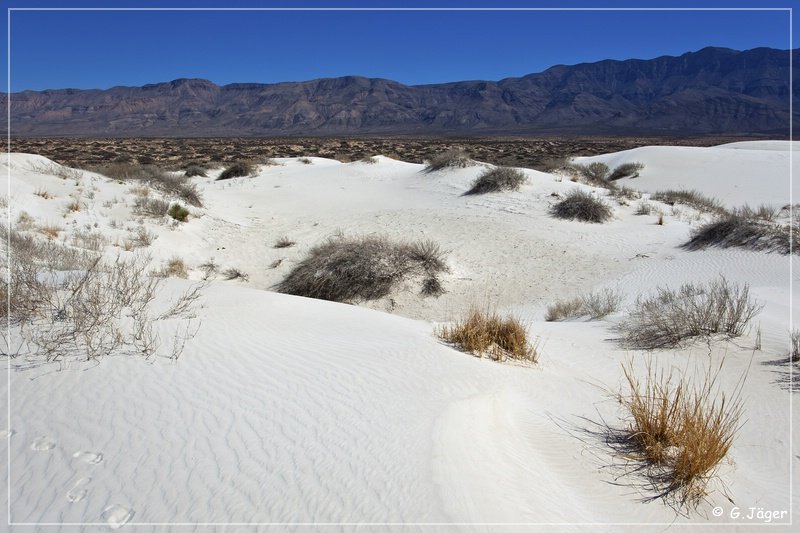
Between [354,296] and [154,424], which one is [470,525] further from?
[354,296]

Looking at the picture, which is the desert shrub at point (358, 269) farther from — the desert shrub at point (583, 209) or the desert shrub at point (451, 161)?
the desert shrub at point (451, 161)

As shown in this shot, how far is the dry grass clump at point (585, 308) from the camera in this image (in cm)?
745

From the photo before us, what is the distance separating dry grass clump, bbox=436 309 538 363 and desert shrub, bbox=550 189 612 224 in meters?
9.44

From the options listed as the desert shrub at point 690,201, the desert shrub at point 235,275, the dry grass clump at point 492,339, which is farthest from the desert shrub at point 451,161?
the dry grass clump at point 492,339

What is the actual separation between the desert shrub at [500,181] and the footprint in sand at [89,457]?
1477 cm

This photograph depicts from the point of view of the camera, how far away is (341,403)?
342cm

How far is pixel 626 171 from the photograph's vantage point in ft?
89.2

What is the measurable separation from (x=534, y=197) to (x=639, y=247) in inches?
178

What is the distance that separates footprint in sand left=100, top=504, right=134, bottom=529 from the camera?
2311 mm

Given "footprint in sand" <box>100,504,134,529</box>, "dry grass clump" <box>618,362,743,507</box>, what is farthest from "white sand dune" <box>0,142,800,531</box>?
"dry grass clump" <box>618,362,743,507</box>

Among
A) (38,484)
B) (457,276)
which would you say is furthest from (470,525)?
(457,276)

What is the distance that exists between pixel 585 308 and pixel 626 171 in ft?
72.9

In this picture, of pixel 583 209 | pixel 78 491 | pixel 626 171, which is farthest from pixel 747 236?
pixel 626 171

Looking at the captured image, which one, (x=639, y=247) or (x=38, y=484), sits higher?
(x=639, y=247)
